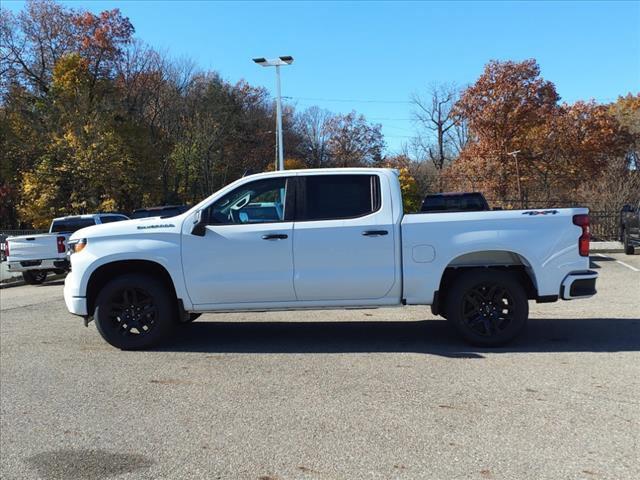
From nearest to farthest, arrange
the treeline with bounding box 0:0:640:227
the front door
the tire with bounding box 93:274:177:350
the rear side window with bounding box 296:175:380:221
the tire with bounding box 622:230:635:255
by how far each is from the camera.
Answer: the front door → the rear side window with bounding box 296:175:380:221 → the tire with bounding box 93:274:177:350 → the tire with bounding box 622:230:635:255 → the treeline with bounding box 0:0:640:227

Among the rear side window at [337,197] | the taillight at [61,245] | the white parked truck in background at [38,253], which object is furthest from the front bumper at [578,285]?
the taillight at [61,245]

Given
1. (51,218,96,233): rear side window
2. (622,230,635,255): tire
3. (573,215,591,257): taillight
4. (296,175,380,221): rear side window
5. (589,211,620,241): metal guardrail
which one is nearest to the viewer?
(573,215,591,257): taillight

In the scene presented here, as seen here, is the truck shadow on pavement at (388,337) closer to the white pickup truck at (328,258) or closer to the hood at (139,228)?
the white pickup truck at (328,258)

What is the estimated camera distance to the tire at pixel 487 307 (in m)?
6.19

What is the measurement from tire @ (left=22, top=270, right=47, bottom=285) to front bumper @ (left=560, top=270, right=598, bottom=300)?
14.8 m

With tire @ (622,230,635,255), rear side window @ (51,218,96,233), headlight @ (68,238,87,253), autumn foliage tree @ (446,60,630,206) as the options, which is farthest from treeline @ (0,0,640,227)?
headlight @ (68,238,87,253)

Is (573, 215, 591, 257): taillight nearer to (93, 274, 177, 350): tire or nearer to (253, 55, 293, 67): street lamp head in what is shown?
(93, 274, 177, 350): tire

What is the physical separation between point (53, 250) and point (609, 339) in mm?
14125

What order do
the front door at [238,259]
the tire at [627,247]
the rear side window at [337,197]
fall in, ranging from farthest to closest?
the tire at [627,247], the rear side window at [337,197], the front door at [238,259]

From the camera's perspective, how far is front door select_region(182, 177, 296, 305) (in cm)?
621

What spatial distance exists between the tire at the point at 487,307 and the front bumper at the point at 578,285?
44 centimetres

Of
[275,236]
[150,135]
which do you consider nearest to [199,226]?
[275,236]

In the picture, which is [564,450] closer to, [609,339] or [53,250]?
[609,339]

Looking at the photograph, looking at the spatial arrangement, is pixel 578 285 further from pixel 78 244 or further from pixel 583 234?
pixel 78 244
